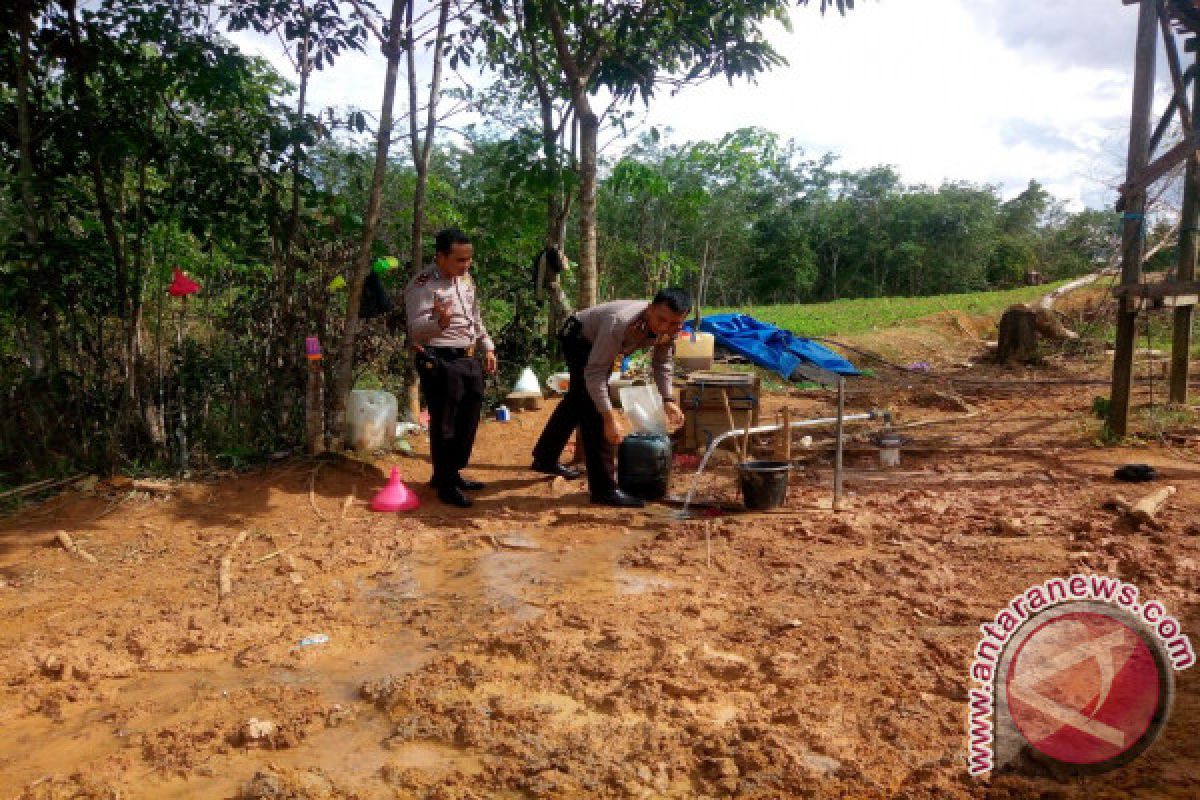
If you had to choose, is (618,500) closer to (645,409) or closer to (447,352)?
(645,409)

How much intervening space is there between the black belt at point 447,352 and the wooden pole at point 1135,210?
5372 mm

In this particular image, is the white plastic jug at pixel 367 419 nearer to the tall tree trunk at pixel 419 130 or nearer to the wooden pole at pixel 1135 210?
the tall tree trunk at pixel 419 130

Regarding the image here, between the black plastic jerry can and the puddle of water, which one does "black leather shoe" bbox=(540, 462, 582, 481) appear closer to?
the black plastic jerry can

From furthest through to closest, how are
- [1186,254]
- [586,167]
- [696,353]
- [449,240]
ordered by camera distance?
[696,353] < [586,167] < [1186,254] < [449,240]

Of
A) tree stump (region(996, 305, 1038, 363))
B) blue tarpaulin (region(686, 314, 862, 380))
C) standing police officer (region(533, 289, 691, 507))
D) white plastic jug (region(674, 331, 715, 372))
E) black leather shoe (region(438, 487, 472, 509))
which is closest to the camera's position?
standing police officer (region(533, 289, 691, 507))

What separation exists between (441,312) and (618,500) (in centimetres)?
164

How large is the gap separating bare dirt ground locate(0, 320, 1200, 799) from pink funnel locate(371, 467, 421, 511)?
0.13 metres

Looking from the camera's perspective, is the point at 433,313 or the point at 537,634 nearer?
the point at 537,634

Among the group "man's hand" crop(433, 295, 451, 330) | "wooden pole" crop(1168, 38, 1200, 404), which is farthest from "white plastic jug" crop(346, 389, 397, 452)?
"wooden pole" crop(1168, 38, 1200, 404)

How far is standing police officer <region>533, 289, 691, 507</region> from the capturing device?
15.0ft

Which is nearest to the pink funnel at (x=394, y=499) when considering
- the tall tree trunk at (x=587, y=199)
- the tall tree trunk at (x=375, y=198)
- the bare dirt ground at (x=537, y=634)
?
the bare dirt ground at (x=537, y=634)

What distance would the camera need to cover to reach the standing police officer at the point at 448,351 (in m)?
4.90

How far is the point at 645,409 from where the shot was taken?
5500 millimetres

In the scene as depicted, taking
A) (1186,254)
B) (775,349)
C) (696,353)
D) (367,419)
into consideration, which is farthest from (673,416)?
(775,349)
